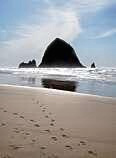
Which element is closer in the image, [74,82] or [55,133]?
[55,133]

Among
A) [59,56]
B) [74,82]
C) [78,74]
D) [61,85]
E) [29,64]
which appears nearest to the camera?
[61,85]

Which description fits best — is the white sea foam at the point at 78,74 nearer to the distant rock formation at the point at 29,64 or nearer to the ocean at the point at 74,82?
the ocean at the point at 74,82

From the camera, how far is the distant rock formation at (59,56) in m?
113

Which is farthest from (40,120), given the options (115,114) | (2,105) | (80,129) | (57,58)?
(57,58)

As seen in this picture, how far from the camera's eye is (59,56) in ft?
373

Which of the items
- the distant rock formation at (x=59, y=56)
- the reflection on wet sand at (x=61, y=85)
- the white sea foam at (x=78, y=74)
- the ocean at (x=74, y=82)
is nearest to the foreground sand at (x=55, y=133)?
the ocean at (x=74, y=82)

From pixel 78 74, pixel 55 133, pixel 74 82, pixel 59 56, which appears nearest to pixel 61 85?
pixel 74 82

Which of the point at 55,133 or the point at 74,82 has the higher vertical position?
the point at 74,82

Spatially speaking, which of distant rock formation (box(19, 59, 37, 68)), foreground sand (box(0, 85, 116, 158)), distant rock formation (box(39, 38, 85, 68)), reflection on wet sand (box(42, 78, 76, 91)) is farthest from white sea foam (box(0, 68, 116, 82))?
distant rock formation (box(19, 59, 37, 68))

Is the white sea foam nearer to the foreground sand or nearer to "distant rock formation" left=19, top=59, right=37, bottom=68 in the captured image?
the foreground sand

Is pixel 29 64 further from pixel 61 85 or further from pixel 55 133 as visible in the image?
pixel 55 133

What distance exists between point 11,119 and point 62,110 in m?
1.96

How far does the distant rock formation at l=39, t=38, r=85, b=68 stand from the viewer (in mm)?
113312

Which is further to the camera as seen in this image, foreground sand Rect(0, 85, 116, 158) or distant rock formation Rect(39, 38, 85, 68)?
distant rock formation Rect(39, 38, 85, 68)
